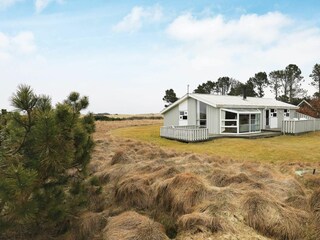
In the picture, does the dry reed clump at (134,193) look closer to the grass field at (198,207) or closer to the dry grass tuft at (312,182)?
the grass field at (198,207)

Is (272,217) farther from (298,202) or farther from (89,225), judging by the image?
(89,225)

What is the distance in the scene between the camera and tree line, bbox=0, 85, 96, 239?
3.30 m

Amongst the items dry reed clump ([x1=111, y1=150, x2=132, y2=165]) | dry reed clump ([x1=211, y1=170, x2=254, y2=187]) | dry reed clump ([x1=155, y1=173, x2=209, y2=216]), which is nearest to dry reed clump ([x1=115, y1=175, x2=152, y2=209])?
dry reed clump ([x1=155, y1=173, x2=209, y2=216])

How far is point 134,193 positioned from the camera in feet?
18.6

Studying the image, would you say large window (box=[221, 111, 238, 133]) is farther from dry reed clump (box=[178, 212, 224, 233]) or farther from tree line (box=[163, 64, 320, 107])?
tree line (box=[163, 64, 320, 107])

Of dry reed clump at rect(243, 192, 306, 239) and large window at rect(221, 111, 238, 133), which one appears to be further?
large window at rect(221, 111, 238, 133)

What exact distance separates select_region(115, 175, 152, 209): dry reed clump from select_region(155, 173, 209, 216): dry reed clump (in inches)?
9.9

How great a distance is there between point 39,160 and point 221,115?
59.4 ft

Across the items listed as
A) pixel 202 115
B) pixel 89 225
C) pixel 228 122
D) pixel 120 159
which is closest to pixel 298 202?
pixel 89 225

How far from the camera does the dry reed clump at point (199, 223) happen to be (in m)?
4.17

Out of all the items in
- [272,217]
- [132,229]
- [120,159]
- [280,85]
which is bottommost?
[132,229]

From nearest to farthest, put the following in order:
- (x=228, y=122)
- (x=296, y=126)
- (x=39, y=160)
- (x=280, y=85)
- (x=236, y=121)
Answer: (x=39, y=160)
(x=236, y=121)
(x=228, y=122)
(x=296, y=126)
(x=280, y=85)

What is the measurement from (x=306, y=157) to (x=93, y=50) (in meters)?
14.8

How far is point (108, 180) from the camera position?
696cm
